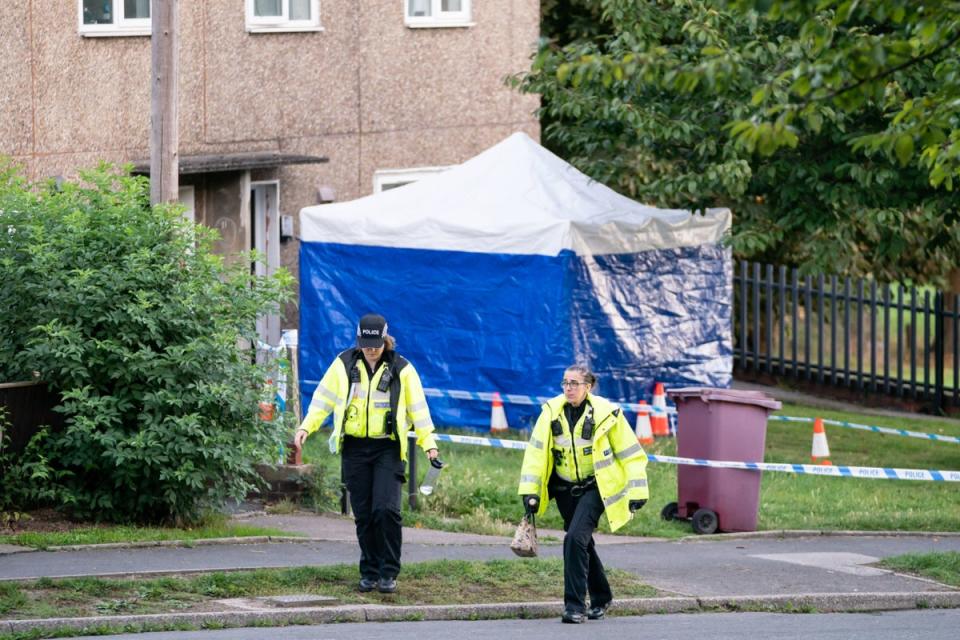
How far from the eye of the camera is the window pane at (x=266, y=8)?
1933 centimetres

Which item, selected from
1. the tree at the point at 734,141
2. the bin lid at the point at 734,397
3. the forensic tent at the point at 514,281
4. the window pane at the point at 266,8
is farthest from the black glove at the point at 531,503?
the window pane at the point at 266,8

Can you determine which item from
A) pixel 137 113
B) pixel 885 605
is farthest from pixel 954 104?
pixel 137 113

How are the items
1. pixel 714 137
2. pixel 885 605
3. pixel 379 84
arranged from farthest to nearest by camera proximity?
pixel 379 84 → pixel 714 137 → pixel 885 605

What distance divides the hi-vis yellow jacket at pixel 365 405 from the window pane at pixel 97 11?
373 inches

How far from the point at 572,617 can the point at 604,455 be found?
91cm

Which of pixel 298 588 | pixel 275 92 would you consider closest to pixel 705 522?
pixel 298 588

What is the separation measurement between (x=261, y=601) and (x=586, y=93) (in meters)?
9.34

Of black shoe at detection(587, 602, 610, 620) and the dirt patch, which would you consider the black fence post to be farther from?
the dirt patch

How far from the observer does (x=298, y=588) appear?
31.8 feet

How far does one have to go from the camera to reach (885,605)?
1041cm

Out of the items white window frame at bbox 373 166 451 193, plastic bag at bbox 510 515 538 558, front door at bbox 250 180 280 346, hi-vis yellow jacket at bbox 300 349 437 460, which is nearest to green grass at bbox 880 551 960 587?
plastic bag at bbox 510 515 538 558

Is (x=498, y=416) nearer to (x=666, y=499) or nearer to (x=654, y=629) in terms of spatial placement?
(x=666, y=499)

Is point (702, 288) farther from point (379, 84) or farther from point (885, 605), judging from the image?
point (885, 605)

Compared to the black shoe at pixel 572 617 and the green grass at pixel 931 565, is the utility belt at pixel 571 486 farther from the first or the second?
the green grass at pixel 931 565
